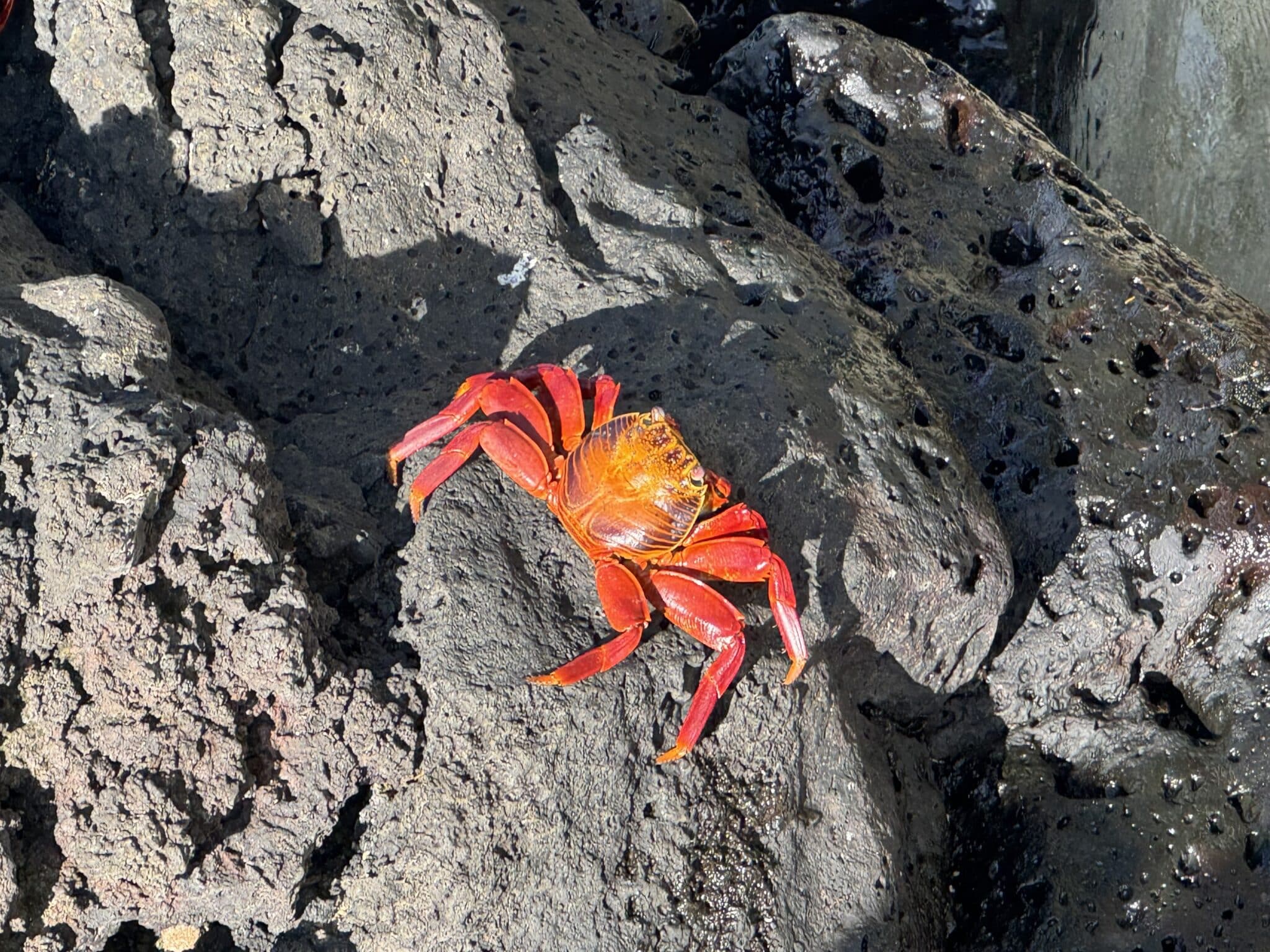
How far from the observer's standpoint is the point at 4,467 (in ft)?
7.13

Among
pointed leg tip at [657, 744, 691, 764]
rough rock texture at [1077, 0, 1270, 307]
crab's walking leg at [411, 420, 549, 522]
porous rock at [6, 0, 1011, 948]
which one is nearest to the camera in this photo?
porous rock at [6, 0, 1011, 948]

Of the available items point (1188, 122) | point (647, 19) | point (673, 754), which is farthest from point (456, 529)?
point (1188, 122)

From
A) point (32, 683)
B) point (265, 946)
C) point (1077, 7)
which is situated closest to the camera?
point (32, 683)

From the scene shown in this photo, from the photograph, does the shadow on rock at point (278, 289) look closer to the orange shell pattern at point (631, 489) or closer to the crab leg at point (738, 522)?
the orange shell pattern at point (631, 489)

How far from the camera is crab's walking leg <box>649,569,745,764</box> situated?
2564 mm

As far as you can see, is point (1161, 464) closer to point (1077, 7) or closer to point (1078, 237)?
point (1078, 237)

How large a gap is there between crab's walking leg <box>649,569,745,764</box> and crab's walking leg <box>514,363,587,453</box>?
533 mm

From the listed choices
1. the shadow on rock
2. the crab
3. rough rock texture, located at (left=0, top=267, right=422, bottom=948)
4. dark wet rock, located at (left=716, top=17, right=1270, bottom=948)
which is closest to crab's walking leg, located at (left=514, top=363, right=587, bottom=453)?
the crab

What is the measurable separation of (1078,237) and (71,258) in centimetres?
344

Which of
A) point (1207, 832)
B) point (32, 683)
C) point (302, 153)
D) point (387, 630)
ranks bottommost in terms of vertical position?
point (32, 683)

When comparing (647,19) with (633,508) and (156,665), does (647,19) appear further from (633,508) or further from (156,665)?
(156,665)

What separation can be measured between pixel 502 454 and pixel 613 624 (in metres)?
0.55

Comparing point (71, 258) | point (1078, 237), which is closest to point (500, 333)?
point (71, 258)

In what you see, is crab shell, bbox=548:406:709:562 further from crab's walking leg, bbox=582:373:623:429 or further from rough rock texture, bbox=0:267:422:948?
rough rock texture, bbox=0:267:422:948
